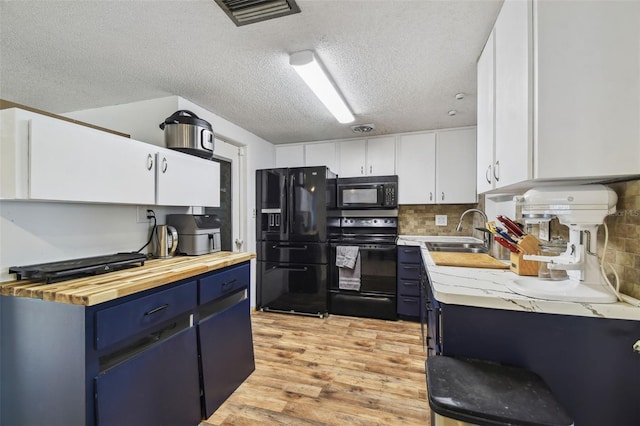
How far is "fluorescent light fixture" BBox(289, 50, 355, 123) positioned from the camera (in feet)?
5.55

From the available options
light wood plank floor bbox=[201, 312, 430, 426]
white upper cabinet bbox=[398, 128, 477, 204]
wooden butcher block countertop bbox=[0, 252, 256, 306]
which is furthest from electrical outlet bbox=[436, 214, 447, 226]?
wooden butcher block countertop bbox=[0, 252, 256, 306]

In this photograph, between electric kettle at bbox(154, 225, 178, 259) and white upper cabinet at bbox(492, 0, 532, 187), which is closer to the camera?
white upper cabinet at bbox(492, 0, 532, 187)

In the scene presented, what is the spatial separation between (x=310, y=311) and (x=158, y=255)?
1.88m

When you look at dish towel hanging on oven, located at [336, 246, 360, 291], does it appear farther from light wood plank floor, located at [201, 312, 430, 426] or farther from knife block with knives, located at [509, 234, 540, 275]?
knife block with knives, located at [509, 234, 540, 275]

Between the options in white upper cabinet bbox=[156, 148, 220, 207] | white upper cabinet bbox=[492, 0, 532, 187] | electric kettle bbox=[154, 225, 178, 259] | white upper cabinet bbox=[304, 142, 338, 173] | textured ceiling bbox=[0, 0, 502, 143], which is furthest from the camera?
white upper cabinet bbox=[304, 142, 338, 173]

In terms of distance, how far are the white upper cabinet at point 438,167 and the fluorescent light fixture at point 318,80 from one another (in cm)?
116

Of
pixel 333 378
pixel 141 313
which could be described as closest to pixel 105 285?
pixel 141 313

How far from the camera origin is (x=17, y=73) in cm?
193

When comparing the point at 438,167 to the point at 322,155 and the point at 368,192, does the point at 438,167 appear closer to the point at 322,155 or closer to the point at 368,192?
the point at 368,192

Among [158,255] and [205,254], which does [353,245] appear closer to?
[205,254]

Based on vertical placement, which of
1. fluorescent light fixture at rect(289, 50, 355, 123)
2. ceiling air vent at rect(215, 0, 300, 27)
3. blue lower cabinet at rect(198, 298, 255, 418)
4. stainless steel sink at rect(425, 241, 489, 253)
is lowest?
blue lower cabinet at rect(198, 298, 255, 418)

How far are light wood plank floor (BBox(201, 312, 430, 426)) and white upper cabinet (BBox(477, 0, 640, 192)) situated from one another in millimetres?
1557

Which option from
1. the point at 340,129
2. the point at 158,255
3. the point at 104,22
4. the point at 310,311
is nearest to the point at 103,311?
the point at 158,255

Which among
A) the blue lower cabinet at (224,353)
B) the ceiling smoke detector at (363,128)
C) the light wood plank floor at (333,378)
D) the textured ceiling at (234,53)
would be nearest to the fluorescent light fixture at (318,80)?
the textured ceiling at (234,53)
